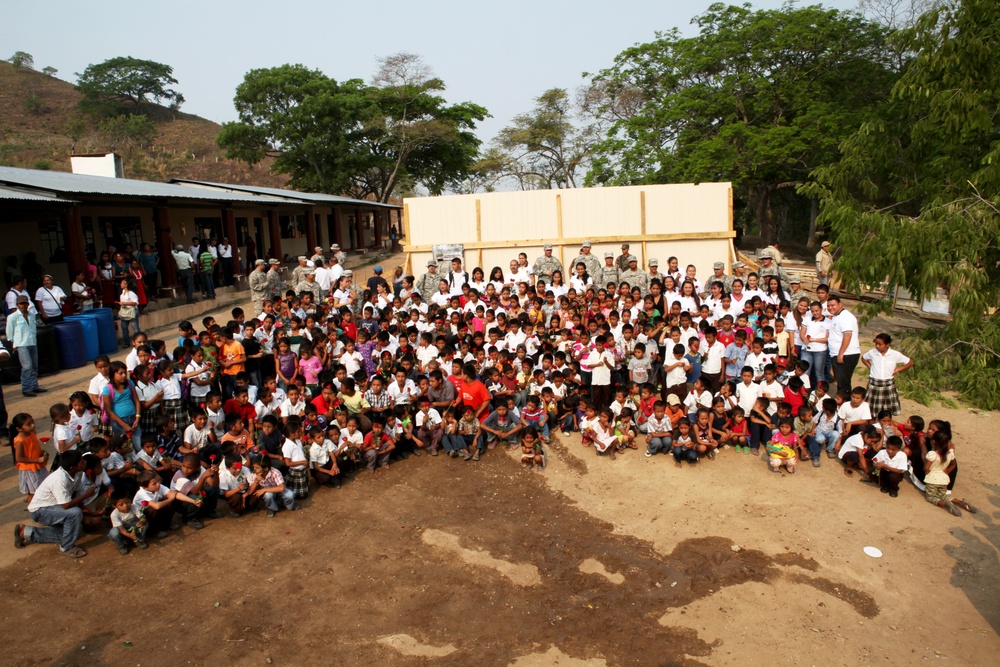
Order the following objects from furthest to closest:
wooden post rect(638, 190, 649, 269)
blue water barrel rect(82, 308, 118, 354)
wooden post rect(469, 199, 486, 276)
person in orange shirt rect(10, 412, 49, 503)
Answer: wooden post rect(469, 199, 486, 276) → wooden post rect(638, 190, 649, 269) → blue water barrel rect(82, 308, 118, 354) → person in orange shirt rect(10, 412, 49, 503)

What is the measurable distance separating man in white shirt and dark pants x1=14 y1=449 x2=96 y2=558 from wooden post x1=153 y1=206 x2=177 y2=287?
9.76 metres

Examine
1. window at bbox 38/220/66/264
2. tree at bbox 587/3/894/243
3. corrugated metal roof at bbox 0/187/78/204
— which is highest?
tree at bbox 587/3/894/243

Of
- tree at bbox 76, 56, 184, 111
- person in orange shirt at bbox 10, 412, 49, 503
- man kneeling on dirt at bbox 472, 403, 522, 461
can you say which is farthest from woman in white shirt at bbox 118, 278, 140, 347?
tree at bbox 76, 56, 184, 111

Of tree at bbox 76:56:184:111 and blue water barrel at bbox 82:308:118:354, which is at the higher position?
tree at bbox 76:56:184:111

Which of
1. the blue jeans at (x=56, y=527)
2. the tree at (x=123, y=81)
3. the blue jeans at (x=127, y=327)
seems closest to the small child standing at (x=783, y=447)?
the blue jeans at (x=56, y=527)

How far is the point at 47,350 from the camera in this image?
1096 cm

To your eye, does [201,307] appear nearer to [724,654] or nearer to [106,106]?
[724,654]

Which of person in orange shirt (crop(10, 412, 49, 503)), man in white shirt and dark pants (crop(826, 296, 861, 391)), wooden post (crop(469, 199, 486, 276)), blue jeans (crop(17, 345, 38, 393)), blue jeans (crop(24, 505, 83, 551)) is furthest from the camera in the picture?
wooden post (crop(469, 199, 486, 276))

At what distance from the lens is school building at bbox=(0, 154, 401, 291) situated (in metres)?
12.8

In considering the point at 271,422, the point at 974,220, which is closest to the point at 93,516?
the point at 271,422

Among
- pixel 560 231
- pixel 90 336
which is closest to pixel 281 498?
pixel 90 336

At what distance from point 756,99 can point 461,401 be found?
60.4 ft

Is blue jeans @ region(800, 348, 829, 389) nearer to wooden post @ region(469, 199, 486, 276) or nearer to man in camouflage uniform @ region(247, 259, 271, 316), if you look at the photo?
wooden post @ region(469, 199, 486, 276)

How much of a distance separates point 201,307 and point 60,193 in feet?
12.6
